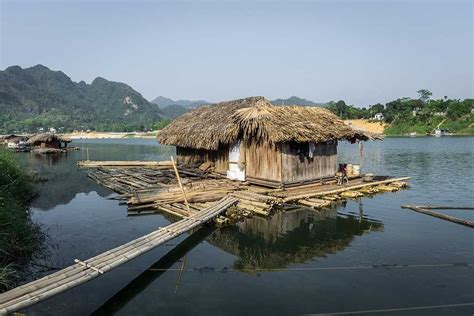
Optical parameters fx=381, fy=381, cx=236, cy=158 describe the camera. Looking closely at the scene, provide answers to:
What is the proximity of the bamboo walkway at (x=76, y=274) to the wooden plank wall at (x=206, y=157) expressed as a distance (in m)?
9.56

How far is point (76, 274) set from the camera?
7258 mm

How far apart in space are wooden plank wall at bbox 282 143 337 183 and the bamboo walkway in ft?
23.3

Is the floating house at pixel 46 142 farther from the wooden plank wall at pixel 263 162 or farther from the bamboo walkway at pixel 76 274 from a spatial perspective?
the bamboo walkway at pixel 76 274

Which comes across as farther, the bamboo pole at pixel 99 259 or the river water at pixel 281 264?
the river water at pixel 281 264

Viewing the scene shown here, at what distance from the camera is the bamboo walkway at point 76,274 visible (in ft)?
20.2

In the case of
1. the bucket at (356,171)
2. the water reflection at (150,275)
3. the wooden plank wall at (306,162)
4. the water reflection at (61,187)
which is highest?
the wooden plank wall at (306,162)

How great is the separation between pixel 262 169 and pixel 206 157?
586 cm

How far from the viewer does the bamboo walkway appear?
243 inches

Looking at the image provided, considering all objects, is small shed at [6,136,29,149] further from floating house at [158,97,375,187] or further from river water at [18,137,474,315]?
river water at [18,137,474,315]

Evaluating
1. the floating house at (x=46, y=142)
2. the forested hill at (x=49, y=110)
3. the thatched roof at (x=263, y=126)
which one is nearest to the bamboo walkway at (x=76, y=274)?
the thatched roof at (x=263, y=126)

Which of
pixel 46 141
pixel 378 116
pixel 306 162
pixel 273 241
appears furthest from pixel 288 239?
pixel 378 116

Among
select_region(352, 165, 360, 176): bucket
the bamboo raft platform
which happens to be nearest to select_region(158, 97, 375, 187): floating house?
the bamboo raft platform

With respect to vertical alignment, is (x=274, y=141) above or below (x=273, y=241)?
above

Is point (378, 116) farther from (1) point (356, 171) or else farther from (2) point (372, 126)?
(1) point (356, 171)
